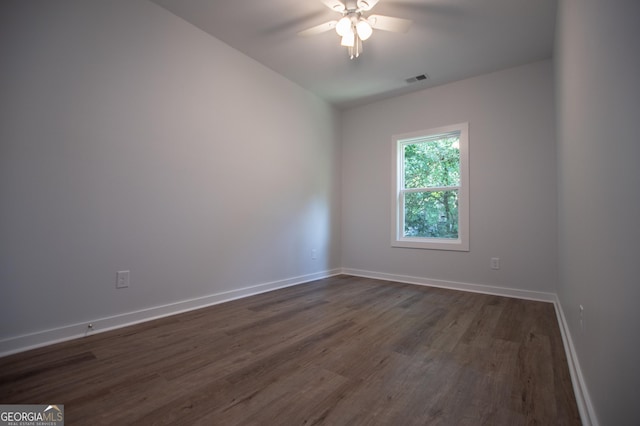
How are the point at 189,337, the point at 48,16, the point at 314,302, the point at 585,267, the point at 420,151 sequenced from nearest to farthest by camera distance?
the point at 585,267, the point at 48,16, the point at 189,337, the point at 314,302, the point at 420,151

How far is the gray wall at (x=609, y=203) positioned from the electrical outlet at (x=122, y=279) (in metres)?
2.67

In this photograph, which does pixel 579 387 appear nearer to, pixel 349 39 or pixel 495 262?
pixel 495 262

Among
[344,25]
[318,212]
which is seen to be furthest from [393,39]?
[318,212]

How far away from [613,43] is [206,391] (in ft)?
6.51

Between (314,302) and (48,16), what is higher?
(48,16)

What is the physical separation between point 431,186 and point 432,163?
0.30 m

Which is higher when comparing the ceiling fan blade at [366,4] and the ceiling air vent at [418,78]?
the ceiling air vent at [418,78]

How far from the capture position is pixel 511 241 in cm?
334

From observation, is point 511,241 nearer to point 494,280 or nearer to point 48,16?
point 494,280

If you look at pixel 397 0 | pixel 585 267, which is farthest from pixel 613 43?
pixel 397 0

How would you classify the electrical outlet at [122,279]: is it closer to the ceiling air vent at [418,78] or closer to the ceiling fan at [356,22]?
the ceiling fan at [356,22]

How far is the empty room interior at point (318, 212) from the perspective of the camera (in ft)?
4.13

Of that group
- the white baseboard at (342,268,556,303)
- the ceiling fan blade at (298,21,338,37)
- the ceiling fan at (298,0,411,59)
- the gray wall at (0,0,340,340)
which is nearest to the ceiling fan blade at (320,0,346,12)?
the ceiling fan at (298,0,411,59)

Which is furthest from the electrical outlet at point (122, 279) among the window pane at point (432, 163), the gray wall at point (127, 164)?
the window pane at point (432, 163)
